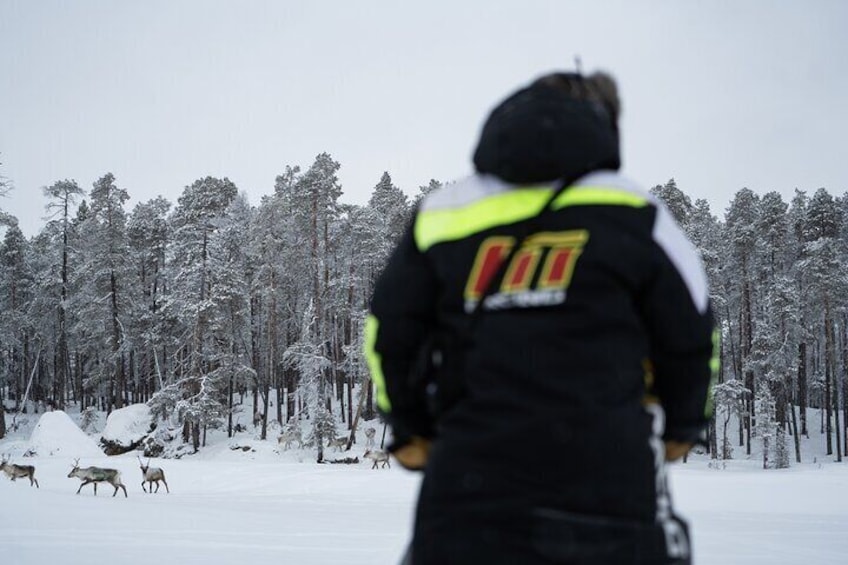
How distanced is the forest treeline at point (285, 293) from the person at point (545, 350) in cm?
3247

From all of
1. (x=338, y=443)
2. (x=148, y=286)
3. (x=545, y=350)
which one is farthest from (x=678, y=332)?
→ (x=148, y=286)

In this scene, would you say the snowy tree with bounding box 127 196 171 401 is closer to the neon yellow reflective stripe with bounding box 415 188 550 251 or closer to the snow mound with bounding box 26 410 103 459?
the snow mound with bounding box 26 410 103 459

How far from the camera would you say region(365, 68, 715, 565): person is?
1.62m

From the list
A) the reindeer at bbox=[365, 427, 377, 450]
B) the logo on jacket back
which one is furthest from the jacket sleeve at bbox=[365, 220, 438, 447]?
the reindeer at bbox=[365, 427, 377, 450]

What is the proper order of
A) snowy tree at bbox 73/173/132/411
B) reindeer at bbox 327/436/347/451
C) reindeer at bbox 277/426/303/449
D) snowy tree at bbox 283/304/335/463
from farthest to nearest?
snowy tree at bbox 73/173/132/411
reindeer at bbox 277/426/303/449
reindeer at bbox 327/436/347/451
snowy tree at bbox 283/304/335/463

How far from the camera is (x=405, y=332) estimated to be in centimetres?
194

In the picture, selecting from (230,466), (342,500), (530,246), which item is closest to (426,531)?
(530,246)

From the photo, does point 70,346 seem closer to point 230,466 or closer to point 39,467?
point 39,467

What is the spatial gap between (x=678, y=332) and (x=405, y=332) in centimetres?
80

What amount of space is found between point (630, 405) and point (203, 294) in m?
38.2

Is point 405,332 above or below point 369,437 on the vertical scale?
above

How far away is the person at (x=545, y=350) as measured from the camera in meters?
1.62

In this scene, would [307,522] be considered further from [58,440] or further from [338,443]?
[58,440]

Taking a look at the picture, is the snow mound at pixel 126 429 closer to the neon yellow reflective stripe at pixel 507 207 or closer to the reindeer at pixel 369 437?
the reindeer at pixel 369 437
